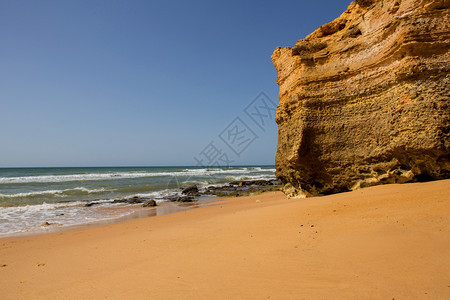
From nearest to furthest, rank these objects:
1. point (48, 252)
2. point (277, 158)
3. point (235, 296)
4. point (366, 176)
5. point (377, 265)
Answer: point (235, 296), point (377, 265), point (48, 252), point (366, 176), point (277, 158)

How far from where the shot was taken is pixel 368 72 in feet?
23.5

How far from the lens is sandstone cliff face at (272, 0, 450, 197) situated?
19.5 ft

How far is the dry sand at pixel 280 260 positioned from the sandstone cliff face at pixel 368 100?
1.41 m

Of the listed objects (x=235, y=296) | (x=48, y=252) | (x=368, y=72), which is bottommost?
(x=48, y=252)

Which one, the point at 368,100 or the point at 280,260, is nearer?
the point at 280,260

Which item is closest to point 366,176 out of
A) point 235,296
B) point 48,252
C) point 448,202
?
point 448,202

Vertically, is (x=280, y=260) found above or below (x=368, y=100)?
below

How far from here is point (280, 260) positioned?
3182mm

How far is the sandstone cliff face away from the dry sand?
1.41 metres

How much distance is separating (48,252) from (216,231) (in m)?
3.72

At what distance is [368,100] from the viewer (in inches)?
281

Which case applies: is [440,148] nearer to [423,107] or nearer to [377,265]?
[423,107]

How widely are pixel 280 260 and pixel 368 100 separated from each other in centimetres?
605

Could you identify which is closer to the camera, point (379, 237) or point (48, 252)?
point (379, 237)
